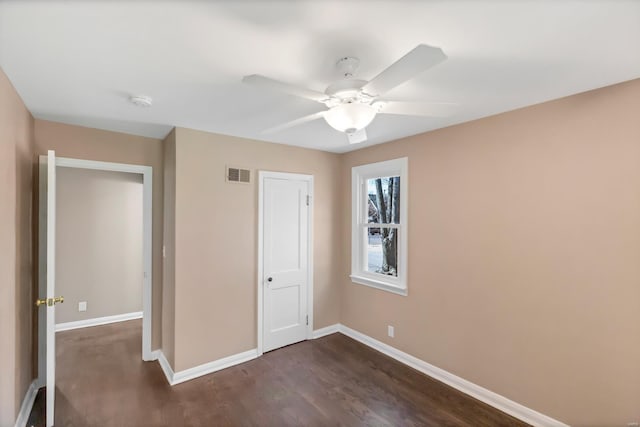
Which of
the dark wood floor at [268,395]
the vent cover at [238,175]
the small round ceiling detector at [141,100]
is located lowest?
the dark wood floor at [268,395]

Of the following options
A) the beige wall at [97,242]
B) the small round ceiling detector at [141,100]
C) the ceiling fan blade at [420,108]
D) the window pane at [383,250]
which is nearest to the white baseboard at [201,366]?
the beige wall at [97,242]

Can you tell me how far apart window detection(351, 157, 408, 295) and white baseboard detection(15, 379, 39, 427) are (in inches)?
125

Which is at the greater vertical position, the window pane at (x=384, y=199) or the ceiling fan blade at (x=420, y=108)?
the ceiling fan blade at (x=420, y=108)

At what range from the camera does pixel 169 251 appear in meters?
2.97

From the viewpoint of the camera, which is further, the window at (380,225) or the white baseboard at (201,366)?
the window at (380,225)

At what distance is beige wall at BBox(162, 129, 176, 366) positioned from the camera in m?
2.82

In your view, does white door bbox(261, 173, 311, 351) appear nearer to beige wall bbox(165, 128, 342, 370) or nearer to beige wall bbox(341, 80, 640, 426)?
beige wall bbox(165, 128, 342, 370)

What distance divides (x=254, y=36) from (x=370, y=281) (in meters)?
2.93

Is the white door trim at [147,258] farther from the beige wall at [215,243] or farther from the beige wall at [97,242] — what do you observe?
the beige wall at [97,242]

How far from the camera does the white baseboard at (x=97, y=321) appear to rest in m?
4.06

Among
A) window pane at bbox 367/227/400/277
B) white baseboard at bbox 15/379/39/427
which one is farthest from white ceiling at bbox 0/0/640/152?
white baseboard at bbox 15/379/39/427

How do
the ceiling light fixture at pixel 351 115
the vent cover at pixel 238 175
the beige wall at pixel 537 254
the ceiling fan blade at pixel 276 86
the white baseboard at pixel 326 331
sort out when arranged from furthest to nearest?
the white baseboard at pixel 326 331 → the vent cover at pixel 238 175 → the beige wall at pixel 537 254 → the ceiling light fixture at pixel 351 115 → the ceiling fan blade at pixel 276 86

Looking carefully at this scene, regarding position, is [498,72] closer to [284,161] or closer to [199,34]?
[199,34]

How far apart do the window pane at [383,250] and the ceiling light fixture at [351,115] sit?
2.02 m
